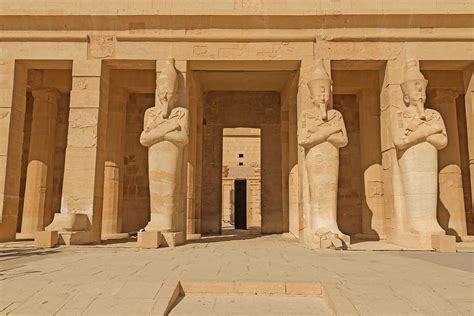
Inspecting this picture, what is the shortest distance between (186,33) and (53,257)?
5.86 m

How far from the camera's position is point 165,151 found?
7.70 meters

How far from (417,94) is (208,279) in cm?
635

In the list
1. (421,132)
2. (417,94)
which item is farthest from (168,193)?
(417,94)

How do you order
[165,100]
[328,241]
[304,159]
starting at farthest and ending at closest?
1. [304,159]
2. [165,100]
3. [328,241]

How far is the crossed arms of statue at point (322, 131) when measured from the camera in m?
7.41

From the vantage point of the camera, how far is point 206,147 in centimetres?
1294

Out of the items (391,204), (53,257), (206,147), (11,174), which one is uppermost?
(206,147)

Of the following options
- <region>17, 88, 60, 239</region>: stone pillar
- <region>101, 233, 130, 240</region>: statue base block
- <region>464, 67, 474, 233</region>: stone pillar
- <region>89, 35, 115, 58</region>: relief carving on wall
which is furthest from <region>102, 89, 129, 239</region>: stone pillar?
<region>464, 67, 474, 233</region>: stone pillar

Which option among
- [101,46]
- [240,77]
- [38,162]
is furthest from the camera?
[240,77]

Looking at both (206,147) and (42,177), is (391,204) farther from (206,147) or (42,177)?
(42,177)

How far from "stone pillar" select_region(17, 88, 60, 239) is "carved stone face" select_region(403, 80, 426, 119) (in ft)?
33.2

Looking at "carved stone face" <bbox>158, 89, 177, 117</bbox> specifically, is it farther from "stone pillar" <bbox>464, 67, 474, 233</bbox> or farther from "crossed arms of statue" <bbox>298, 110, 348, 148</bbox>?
"stone pillar" <bbox>464, 67, 474, 233</bbox>

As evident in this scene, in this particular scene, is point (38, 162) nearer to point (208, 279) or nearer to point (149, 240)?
point (149, 240)
